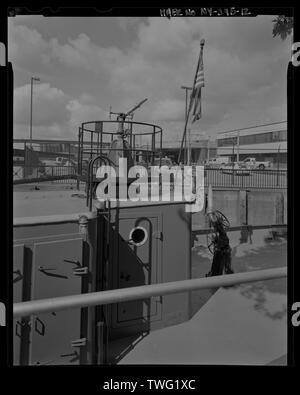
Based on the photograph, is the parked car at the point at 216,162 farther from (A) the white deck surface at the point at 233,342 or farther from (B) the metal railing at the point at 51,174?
(A) the white deck surface at the point at 233,342

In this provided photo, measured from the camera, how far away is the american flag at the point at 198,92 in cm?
224

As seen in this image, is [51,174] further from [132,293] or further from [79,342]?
[132,293]

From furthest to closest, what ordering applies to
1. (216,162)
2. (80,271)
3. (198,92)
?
1. (216,162)
2. (198,92)
3. (80,271)

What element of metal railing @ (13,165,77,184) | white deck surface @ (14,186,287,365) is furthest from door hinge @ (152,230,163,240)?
metal railing @ (13,165,77,184)

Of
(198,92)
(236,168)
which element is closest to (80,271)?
(198,92)

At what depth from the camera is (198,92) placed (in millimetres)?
3111

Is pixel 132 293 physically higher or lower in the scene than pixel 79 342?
higher

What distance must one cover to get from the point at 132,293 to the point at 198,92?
8.02ft

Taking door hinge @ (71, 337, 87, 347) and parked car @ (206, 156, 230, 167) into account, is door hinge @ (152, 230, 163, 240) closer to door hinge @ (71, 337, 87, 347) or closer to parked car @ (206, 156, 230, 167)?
door hinge @ (71, 337, 87, 347)

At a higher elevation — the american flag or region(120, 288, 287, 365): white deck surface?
the american flag

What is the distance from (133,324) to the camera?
3.21 metres

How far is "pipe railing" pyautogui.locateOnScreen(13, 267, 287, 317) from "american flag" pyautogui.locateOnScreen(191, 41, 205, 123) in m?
1.13

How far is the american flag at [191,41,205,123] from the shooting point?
2.24 meters
